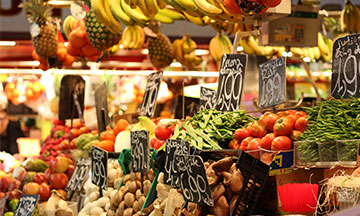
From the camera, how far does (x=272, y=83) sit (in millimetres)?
3309

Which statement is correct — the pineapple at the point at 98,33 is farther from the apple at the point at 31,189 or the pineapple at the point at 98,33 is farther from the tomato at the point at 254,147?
the tomato at the point at 254,147

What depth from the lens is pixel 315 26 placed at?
15.7 feet

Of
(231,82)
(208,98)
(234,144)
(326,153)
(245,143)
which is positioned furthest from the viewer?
(208,98)

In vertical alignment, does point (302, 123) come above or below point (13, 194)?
above

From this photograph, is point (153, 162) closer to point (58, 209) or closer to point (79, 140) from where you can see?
point (58, 209)

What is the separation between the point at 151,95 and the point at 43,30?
2047mm

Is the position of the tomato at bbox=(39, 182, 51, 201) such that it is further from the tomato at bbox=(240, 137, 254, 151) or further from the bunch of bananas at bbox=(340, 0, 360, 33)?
the bunch of bananas at bbox=(340, 0, 360, 33)

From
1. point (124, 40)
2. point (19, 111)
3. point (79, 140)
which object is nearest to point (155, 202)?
point (79, 140)

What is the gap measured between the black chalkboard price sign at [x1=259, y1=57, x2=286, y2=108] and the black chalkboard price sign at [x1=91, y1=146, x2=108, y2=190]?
3.34 feet

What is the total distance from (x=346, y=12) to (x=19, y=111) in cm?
772

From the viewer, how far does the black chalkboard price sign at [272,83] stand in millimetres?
3189

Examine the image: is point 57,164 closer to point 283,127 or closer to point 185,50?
point 185,50

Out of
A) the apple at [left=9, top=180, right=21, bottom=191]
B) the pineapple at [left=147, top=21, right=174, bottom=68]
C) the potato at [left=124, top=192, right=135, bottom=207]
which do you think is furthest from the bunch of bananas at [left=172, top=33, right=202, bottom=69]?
the potato at [left=124, top=192, right=135, bottom=207]

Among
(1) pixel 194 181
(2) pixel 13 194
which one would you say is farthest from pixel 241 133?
(2) pixel 13 194
